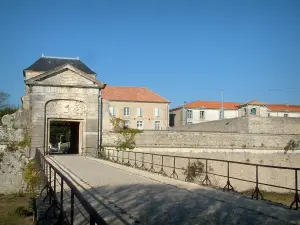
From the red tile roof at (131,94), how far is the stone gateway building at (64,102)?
2783 centimetres

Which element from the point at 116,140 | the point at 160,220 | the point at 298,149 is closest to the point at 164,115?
the point at 298,149

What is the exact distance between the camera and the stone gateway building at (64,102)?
65.8 ft

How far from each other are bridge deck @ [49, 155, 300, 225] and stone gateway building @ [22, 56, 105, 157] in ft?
38.5

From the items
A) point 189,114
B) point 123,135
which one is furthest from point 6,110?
point 123,135

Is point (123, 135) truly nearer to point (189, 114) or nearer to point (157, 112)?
point (157, 112)

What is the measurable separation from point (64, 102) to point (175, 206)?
15.3 meters

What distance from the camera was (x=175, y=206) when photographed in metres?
6.51

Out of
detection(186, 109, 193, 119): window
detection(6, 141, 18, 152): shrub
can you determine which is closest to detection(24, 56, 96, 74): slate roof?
detection(6, 141, 18, 152): shrub

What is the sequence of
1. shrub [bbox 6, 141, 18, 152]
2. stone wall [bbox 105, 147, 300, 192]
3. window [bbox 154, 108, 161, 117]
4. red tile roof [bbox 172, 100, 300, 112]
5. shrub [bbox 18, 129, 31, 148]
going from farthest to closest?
red tile roof [bbox 172, 100, 300, 112]
window [bbox 154, 108, 161, 117]
stone wall [bbox 105, 147, 300, 192]
shrub [bbox 18, 129, 31, 148]
shrub [bbox 6, 141, 18, 152]

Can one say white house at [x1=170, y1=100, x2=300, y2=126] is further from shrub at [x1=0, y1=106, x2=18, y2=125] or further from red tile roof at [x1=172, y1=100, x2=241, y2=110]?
shrub at [x1=0, y1=106, x2=18, y2=125]

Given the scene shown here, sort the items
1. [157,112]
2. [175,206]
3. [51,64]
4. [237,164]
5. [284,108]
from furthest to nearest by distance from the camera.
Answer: [284,108], [157,112], [51,64], [237,164], [175,206]

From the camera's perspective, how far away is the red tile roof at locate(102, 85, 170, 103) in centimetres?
4954

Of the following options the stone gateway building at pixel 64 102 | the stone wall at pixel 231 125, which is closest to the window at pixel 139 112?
the stone wall at pixel 231 125

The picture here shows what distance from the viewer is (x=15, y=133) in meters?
20.0
